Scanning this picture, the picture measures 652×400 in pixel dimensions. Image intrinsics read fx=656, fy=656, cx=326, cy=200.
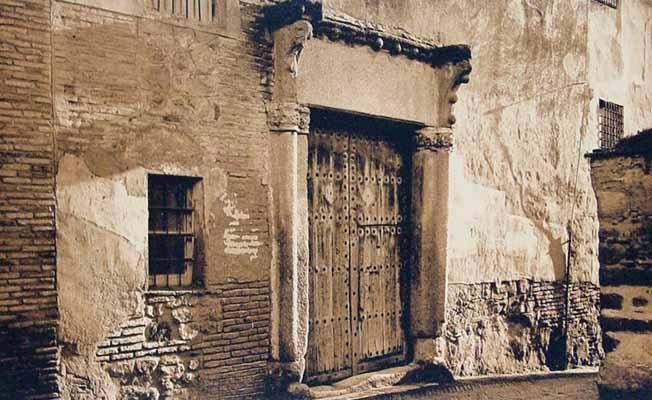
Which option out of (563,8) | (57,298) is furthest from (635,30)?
(57,298)

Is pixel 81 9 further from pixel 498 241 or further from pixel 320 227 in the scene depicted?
pixel 498 241

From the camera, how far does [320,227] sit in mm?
6105

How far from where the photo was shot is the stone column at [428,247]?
6.71m

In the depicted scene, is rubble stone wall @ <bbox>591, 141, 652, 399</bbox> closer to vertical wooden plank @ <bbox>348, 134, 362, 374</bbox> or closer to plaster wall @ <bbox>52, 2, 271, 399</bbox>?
vertical wooden plank @ <bbox>348, 134, 362, 374</bbox>

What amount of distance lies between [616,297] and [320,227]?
257 centimetres

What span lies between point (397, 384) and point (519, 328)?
2.28 m

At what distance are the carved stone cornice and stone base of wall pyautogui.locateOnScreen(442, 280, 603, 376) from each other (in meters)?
2.45

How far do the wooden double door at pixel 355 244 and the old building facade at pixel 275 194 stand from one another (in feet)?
0.08

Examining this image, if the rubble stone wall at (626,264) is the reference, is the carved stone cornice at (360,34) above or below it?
above

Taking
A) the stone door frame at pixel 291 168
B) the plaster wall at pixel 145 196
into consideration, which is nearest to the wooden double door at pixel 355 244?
the stone door frame at pixel 291 168

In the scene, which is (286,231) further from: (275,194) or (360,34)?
(360,34)

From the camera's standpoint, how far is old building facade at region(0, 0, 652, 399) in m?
4.23

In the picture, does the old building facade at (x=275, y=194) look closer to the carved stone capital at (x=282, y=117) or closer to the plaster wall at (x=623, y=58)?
the carved stone capital at (x=282, y=117)

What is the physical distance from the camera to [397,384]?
6.42 metres
